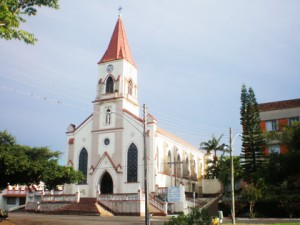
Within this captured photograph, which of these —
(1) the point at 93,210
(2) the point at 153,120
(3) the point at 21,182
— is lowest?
(1) the point at 93,210

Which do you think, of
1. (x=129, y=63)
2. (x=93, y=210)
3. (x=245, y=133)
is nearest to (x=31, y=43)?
(x=93, y=210)

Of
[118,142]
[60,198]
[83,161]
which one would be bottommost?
[60,198]

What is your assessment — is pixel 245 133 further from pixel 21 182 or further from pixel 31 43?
pixel 31 43

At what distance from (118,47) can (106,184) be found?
1681cm

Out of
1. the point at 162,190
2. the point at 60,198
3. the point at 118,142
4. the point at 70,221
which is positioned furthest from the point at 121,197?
the point at 70,221

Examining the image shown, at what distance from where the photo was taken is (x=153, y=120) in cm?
3831

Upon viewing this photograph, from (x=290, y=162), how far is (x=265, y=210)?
4607 millimetres

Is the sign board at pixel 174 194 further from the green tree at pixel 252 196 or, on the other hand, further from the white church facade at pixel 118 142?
the green tree at pixel 252 196

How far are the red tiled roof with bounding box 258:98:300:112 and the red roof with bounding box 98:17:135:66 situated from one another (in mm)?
16648

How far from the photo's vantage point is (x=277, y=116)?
37812mm

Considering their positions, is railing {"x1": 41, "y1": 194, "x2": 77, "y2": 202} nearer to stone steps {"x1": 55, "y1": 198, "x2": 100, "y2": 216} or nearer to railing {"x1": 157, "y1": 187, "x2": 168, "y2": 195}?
stone steps {"x1": 55, "y1": 198, "x2": 100, "y2": 216}

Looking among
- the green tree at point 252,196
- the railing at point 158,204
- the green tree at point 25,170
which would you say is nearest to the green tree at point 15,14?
→ the green tree at point 25,170

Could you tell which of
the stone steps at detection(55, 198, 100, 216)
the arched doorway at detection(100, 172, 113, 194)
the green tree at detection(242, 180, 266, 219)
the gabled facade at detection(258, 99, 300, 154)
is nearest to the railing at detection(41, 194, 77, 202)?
the stone steps at detection(55, 198, 100, 216)

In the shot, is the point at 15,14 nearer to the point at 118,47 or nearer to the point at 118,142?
the point at 118,142
